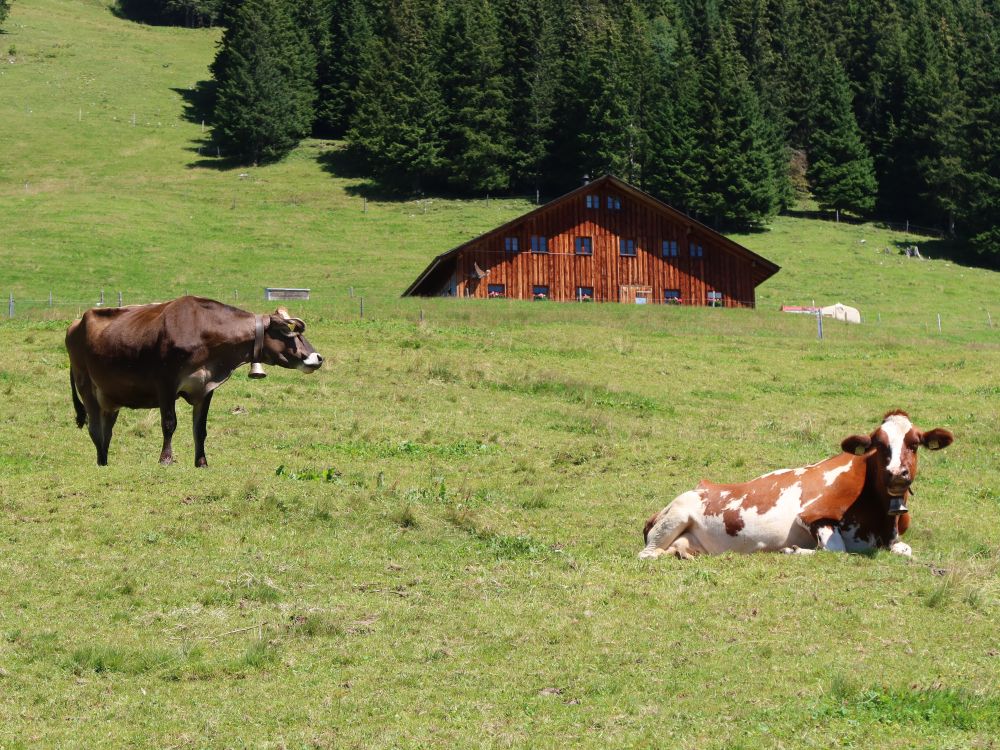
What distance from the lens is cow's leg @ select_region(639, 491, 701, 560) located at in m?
14.1

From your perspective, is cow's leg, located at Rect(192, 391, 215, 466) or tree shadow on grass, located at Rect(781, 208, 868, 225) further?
tree shadow on grass, located at Rect(781, 208, 868, 225)

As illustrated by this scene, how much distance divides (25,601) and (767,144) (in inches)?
4014

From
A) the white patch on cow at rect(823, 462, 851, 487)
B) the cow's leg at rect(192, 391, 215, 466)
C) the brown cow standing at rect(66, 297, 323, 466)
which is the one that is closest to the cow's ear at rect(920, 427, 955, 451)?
the white patch on cow at rect(823, 462, 851, 487)

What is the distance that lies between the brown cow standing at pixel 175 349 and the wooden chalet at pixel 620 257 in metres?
46.8

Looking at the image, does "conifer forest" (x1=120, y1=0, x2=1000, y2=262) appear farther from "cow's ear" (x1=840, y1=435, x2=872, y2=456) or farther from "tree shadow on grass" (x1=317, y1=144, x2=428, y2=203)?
"cow's ear" (x1=840, y1=435, x2=872, y2=456)

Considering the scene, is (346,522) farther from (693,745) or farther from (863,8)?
(863,8)

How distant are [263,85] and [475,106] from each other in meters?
20.9

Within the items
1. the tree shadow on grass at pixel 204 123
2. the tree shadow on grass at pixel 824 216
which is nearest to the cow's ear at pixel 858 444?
the tree shadow on grass at pixel 824 216

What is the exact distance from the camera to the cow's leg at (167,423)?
17.6m

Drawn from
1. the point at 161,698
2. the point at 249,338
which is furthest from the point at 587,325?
the point at 161,698

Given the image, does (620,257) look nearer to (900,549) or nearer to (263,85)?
(900,549)

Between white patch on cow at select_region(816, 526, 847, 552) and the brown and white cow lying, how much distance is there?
11mm

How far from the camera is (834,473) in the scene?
1383cm

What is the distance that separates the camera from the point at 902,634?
35.3 ft
